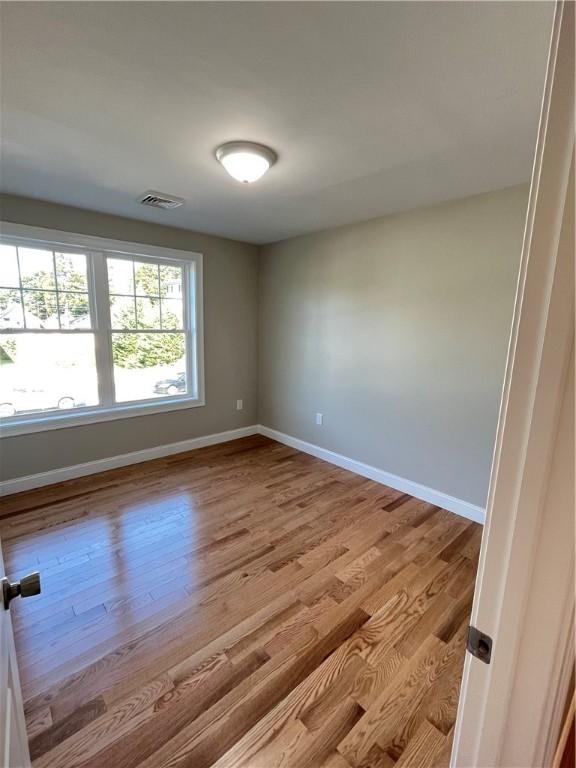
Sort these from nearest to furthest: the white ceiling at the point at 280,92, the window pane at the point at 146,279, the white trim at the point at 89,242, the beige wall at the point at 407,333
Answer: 1. the white ceiling at the point at 280,92
2. the beige wall at the point at 407,333
3. the white trim at the point at 89,242
4. the window pane at the point at 146,279

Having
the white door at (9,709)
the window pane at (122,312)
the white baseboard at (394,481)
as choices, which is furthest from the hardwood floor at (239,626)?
the window pane at (122,312)

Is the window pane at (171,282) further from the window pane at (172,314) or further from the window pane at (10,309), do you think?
the window pane at (10,309)

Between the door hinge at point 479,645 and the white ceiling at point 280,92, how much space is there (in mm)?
1629

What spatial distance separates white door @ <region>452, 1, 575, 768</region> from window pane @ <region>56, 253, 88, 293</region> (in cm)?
345

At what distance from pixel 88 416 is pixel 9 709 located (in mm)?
2820

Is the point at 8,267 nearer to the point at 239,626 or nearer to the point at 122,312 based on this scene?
the point at 122,312

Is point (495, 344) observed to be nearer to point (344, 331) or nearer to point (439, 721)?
point (344, 331)

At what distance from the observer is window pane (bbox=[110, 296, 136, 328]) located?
10.7 feet

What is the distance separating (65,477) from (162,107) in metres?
3.03

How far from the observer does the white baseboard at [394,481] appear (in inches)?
106

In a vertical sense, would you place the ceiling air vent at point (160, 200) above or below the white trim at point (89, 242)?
above

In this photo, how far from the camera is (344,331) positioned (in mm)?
3383

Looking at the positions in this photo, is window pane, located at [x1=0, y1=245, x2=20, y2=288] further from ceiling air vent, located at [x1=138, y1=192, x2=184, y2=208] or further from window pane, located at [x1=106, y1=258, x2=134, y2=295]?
ceiling air vent, located at [x1=138, y1=192, x2=184, y2=208]

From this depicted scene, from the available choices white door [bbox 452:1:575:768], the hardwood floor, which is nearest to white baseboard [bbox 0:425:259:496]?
the hardwood floor
